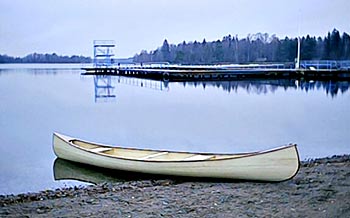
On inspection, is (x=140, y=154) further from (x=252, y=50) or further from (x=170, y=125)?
(x=252, y=50)

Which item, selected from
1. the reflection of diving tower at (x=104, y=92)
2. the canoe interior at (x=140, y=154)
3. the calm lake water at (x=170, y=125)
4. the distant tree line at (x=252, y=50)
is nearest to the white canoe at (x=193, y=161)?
the canoe interior at (x=140, y=154)

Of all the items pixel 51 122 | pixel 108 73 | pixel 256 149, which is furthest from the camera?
pixel 108 73

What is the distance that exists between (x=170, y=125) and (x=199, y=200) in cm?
703

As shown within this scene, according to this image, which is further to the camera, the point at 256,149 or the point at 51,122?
the point at 51,122

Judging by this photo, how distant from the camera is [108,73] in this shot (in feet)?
139

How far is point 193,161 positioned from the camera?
5160mm

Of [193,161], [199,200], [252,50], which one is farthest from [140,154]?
[252,50]

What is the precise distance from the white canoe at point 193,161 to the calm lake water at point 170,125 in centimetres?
Answer: 44

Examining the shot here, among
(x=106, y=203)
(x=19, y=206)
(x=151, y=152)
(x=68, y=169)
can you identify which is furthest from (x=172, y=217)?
(x=68, y=169)

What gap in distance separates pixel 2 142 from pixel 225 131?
4.59 m

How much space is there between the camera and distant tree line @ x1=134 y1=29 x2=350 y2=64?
40031mm

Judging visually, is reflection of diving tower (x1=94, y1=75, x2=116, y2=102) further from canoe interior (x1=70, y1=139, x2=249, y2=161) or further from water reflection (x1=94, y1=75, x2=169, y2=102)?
canoe interior (x1=70, y1=139, x2=249, y2=161)

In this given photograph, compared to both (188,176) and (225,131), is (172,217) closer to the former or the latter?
(188,176)

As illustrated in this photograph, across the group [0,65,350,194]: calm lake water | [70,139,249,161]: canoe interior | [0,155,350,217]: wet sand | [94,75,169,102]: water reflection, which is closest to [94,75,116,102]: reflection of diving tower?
[94,75,169,102]: water reflection
